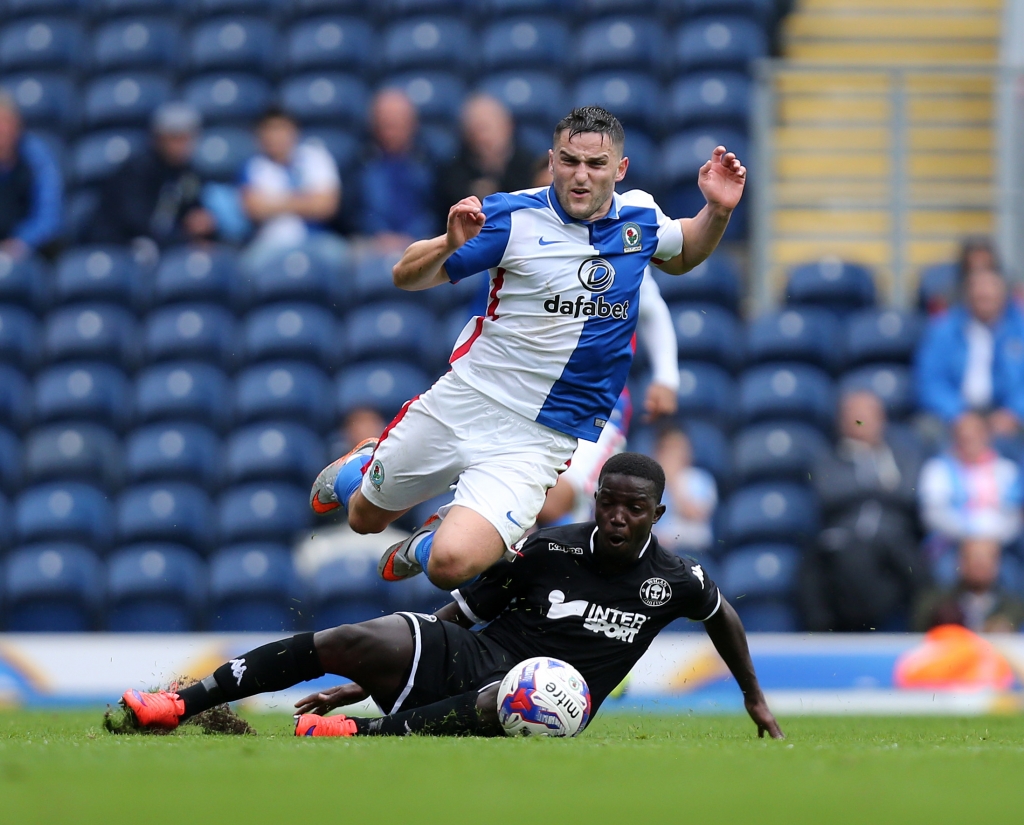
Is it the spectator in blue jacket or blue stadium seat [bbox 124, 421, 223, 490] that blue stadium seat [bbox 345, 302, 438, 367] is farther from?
the spectator in blue jacket

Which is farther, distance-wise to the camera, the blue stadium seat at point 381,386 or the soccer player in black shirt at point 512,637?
the blue stadium seat at point 381,386

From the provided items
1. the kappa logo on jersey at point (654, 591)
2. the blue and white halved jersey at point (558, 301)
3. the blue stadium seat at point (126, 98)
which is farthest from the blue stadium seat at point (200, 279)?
the kappa logo on jersey at point (654, 591)

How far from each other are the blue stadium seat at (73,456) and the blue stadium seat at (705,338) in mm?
4184

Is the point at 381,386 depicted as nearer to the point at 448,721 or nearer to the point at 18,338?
the point at 18,338

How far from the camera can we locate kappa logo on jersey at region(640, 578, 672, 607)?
6406 mm

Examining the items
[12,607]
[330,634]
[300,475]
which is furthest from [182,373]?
[330,634]

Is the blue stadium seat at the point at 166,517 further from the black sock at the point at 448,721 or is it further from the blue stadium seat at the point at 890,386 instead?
the black sock at the point at 448,721

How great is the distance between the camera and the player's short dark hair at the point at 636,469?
6.24m

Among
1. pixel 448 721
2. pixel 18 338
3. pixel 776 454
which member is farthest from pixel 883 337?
pixel 448 721

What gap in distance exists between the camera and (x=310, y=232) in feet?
41.1

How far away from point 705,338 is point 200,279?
3.82m

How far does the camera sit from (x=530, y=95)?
13273 millimetres

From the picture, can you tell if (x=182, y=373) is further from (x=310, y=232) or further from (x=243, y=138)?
Answer: (x=243, y=138)

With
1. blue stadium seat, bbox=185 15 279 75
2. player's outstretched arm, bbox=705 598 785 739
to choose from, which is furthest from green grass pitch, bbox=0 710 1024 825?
blue stadium seat, bbox=185 15 279 75
